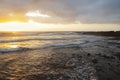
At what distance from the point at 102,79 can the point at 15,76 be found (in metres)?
4.78

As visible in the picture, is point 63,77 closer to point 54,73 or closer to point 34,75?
point 54,73

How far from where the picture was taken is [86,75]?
742 cm

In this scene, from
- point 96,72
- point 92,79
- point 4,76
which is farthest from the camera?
point 96,72

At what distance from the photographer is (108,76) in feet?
23.6

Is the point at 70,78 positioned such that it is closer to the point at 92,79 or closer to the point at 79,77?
the point at 79,77

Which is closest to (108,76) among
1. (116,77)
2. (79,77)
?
(116,77)

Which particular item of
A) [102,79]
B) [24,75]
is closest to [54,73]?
[24,75]

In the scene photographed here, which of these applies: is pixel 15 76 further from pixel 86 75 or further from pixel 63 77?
pixel 86 75

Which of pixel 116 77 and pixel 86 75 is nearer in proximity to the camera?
pixel 116 77

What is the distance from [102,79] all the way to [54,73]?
2.78m

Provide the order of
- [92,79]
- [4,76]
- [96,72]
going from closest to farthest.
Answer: [92,79] < [4,76] < [96,72]

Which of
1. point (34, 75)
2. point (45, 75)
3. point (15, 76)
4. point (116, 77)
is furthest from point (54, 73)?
point (116, 77)

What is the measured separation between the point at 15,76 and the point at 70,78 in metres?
3.11

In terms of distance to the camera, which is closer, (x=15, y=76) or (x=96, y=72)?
(x=15, y=76)
